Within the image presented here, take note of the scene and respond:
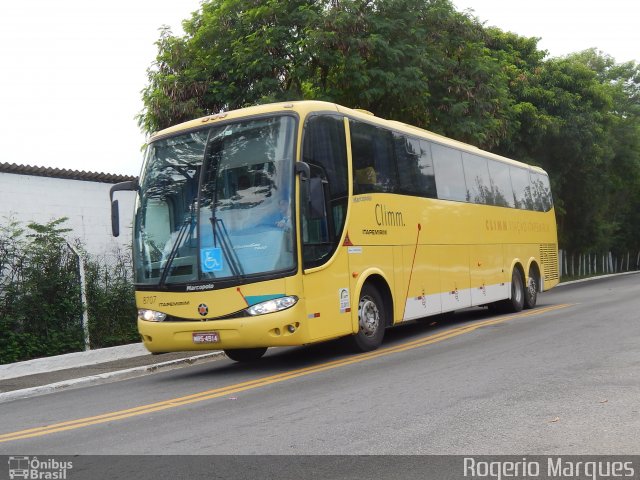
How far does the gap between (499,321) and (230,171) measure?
7536mm

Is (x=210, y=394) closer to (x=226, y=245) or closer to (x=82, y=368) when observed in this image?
(x=226, y=245)

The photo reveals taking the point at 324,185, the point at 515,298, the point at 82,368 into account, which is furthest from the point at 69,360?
the point at 515,298

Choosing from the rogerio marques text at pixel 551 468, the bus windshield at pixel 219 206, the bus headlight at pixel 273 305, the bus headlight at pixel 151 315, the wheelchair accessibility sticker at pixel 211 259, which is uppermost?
the bus windshield at pixel 219 206

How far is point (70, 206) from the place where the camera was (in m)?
15.4

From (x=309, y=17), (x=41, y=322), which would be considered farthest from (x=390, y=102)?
(x=41, y=322)

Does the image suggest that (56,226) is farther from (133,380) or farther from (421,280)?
(421,280)

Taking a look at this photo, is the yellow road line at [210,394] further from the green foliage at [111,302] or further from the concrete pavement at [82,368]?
the green foliage at [111,302]

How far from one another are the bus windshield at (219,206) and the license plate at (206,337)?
71cm

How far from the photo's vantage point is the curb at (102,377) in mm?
10633

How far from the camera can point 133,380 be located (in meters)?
11.5

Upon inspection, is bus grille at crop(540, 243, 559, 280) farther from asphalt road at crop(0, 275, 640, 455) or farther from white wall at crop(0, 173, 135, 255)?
white wall at crop(0, 173, 135, 255)

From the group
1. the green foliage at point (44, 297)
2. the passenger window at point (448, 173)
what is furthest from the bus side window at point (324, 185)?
the green foliage at point (44, 297)

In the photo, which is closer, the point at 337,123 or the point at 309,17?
the point at 337,123

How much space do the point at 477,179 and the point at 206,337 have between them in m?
9.03
